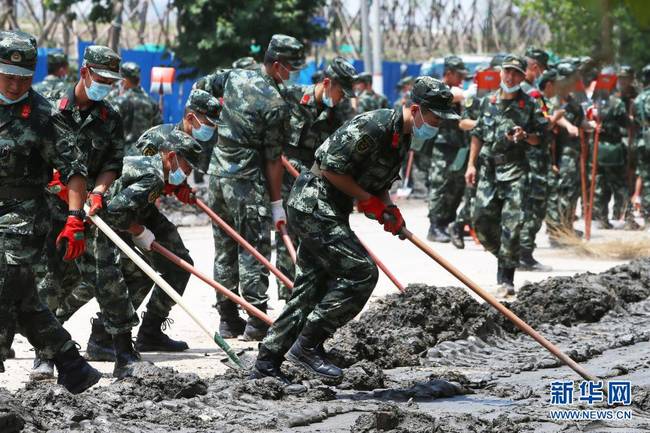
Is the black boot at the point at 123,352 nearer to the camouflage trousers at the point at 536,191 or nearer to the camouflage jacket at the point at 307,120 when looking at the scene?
the camouflage jacket at the point at 307,120

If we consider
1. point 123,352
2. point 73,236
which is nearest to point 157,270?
point 123,352

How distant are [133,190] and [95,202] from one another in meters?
0.27

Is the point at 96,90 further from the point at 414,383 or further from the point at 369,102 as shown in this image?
the point at 369,102

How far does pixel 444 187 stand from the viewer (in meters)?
15.8

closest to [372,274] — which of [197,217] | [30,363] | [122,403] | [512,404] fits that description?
[512,404]

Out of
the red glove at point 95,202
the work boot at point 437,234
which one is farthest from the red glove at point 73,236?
the work boot at point 437,234

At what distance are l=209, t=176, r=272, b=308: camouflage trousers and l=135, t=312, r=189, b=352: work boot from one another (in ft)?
2.29

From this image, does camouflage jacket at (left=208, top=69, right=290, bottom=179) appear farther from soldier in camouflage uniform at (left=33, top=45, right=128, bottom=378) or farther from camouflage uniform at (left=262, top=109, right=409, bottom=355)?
camouflage uniform at (left=262, top=109, right=409, bottom=355)

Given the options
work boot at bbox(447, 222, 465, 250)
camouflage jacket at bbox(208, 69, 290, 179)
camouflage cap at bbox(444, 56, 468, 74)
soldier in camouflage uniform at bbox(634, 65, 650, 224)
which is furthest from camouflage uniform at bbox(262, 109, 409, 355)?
soldier in camouflage uniform at bbox(634, 65, 650, 224)

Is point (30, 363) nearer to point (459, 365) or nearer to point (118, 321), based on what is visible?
point (118, 321)

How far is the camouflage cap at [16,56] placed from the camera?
6172mm

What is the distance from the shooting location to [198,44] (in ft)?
64.8

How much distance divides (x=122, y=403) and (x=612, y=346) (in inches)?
153

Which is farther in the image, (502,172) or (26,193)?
(502,172)
